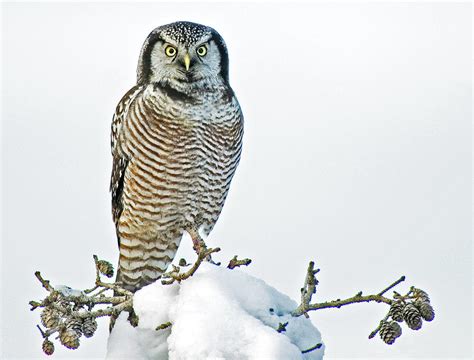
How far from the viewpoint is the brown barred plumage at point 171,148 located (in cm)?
835

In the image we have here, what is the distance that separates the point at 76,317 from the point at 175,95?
358 centimetres

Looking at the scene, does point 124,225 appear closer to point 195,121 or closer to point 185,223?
point 185,223

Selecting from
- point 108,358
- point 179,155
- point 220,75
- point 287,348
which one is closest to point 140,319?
point 108,358

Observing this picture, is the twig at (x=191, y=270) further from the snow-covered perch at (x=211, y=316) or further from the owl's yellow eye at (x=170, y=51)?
the owl's yellow eye at (x=170, y=51)

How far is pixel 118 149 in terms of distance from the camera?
8641 millimetres

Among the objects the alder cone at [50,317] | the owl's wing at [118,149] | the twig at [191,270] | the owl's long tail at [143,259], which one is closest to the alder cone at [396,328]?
the twig at [191,270]

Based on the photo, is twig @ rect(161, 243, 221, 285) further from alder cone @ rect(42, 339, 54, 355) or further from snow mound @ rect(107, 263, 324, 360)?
alder cone @ rect(42, 339, 54, 355)

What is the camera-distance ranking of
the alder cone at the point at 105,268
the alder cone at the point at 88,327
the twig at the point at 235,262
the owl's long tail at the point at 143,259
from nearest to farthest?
the alder cone at the point at 88,327
the twig at the point at 235,262
the alder cone at the point at 105,268
the owl's long tail at the point at 143,259

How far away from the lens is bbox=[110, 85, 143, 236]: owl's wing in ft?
28.2

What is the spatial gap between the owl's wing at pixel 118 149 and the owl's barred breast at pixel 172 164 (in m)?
0.07

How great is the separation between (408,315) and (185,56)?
3.99 m

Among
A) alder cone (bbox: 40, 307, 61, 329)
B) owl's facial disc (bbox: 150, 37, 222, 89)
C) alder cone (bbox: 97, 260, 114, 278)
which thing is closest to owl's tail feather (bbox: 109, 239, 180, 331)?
owl's facial disc (bbox: 150, 37, 222, 89)

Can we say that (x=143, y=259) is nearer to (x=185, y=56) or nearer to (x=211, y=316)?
(x=185, y=56)

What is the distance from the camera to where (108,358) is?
17.3 feet
